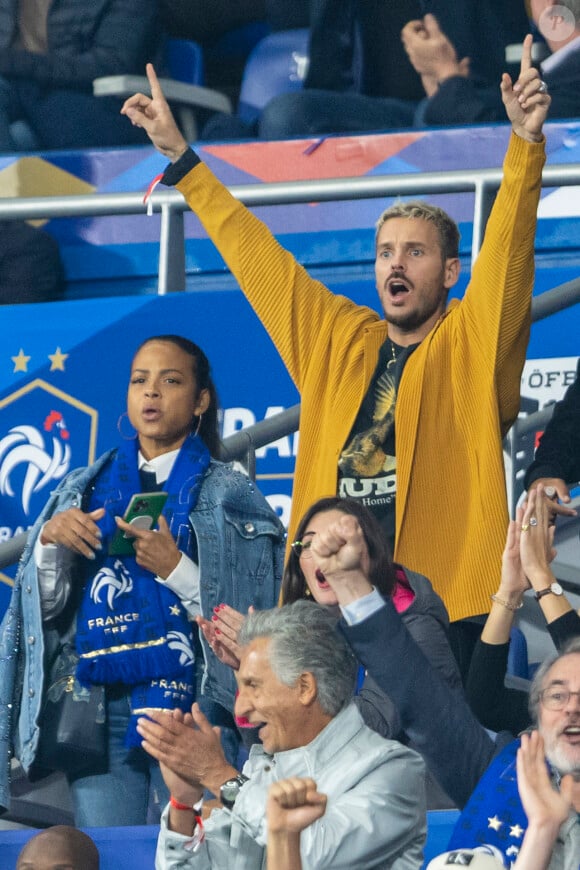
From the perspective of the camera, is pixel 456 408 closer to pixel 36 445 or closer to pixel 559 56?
pixel 36 445

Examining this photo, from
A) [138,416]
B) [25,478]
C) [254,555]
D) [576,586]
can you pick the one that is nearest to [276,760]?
[254,555]

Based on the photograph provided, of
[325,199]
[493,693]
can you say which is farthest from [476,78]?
[493,693]

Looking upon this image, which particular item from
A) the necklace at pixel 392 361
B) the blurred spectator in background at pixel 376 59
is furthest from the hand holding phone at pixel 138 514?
the blurred spectator in background at pixel 376 59

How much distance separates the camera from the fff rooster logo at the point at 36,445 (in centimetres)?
601

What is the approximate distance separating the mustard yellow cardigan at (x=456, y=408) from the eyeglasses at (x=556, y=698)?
0.70 metres

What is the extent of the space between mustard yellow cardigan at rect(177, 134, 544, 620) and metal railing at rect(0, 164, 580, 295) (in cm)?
118

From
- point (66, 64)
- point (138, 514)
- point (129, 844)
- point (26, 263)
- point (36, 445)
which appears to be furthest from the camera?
point (66, 64)

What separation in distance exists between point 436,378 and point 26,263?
259 cm

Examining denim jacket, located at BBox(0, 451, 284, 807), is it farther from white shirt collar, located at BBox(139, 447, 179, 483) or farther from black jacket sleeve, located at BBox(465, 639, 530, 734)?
black jacket sleeve, located at BBox(465, 639, 530, 734)

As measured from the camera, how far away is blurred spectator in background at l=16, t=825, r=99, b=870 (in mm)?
4074

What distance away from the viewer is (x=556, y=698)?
382 cm

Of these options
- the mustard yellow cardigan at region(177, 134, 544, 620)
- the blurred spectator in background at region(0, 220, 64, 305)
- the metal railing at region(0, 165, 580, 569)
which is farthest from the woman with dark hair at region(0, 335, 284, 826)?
the blurred spectator in background at region(0, 220, 64, 305)

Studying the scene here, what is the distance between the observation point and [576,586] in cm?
556

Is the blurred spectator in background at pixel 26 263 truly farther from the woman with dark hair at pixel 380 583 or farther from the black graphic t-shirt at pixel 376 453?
the woman with dark hair at pixel 380 583
